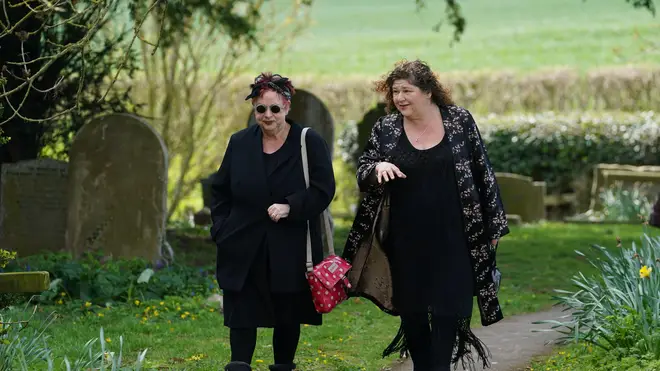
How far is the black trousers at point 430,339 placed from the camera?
251 inches

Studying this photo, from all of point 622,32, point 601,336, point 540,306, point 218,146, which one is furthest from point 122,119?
point 622,32

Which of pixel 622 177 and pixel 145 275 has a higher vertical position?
pixel 622 177

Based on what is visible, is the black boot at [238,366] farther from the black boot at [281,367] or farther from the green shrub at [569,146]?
the green shrub at [569,146]

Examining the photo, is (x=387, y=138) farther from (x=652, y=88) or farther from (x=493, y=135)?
(x=652, y=88)

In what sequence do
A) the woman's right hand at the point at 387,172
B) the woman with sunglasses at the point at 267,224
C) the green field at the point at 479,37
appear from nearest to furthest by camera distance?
the woman's right hand at the point at 387,172 < the woman with sunglasses at the point at 267,224 < the green field at the point at 479,37

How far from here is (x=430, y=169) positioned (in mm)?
6336

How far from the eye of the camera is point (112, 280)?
31.9 feet

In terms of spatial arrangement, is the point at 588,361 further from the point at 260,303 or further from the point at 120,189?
the point at 120,189

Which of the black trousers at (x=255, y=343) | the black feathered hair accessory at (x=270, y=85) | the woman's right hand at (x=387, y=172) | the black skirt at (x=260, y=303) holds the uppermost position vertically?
the black feathered hair accessory at (x=270, y=85)

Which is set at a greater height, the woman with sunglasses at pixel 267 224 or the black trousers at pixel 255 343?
the woman with sunglasses at pixel 267 224

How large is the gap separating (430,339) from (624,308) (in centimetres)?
115

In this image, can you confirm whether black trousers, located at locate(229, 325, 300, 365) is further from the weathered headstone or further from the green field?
the green field

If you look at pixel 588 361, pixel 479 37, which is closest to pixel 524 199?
pixel 588 361

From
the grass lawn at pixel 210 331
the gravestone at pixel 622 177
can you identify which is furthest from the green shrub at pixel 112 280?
the gravestone at pixel 622 177
